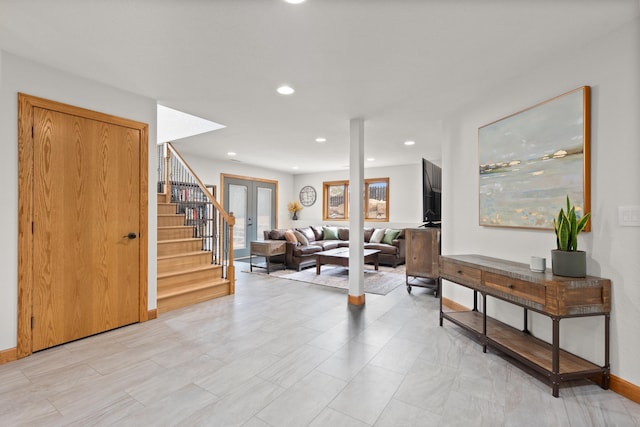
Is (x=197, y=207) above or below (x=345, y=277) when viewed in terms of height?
above

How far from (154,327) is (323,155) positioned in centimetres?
434

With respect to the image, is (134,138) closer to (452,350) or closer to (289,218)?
(452,350)

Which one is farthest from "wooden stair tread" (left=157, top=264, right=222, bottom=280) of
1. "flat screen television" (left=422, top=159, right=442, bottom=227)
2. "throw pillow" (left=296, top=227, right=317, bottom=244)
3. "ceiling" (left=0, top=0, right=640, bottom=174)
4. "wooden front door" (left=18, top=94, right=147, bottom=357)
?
"flat screen television" (left=422, top=159, right=442, bottom=227)

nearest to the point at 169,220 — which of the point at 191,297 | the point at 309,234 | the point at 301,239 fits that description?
the point at 191,297

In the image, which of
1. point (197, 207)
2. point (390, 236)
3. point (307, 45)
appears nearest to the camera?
point (307, 45)

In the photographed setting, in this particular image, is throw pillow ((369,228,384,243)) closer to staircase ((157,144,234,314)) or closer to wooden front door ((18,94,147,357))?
staircase ((157,144,234,314))

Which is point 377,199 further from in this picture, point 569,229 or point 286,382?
point 286,382

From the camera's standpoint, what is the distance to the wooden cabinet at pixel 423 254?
423cm

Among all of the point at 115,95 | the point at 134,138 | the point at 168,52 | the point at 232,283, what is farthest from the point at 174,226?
the point at 168,52

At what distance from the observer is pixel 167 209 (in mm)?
4750

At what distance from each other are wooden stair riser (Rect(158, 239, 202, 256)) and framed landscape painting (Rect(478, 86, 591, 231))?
3.75m

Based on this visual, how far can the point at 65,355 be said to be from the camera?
7.87ft

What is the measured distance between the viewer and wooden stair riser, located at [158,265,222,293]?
3656 mm

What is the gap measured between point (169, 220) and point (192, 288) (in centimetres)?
135
